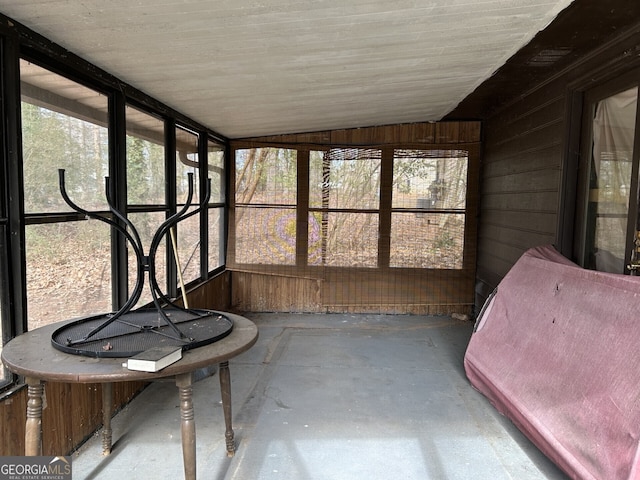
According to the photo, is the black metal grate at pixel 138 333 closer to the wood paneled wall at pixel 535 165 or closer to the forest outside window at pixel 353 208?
the wood paneled wall at pixel 535 165

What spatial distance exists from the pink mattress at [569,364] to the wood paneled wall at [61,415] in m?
2.36

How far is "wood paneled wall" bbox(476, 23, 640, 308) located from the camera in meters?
2.87

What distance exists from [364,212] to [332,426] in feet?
9.30

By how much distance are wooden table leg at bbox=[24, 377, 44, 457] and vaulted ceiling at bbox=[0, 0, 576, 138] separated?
57.0 inches

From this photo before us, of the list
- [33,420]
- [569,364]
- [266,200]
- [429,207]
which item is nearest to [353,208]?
[429,207]

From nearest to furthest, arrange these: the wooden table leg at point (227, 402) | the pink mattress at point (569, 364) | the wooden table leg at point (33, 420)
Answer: the wooden table leg at point (33, 420)
the pink mattress at point (569, 364)
the wooden table leg at point (227, 402)

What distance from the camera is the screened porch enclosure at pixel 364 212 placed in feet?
16.1

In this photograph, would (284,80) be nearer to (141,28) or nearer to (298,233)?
(141,28)

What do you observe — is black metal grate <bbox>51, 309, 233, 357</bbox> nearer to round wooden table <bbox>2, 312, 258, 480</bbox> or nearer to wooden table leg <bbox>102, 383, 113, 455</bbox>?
round wooden table <bbox>2, 312, 258, 480</bbox>

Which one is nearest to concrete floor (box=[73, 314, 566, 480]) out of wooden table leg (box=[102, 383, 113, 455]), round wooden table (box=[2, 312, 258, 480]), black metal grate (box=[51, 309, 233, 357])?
wooden table leg (box=[102, 383, 113, 455])

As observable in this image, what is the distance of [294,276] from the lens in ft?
16.5

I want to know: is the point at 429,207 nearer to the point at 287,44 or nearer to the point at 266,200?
the point at 266,200

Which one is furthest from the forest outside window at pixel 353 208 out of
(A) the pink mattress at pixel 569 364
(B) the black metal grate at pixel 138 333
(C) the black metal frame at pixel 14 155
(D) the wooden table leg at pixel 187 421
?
(D) the wooden table leg at pixel 187 421

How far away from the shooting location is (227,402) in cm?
218
